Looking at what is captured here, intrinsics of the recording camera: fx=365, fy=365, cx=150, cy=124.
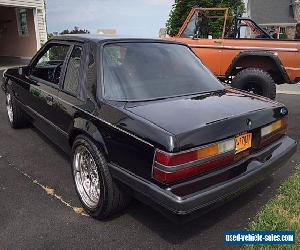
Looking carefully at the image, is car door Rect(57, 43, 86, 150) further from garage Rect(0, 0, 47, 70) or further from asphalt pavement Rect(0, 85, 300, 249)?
garage Rect(0, 0, 47, 70)

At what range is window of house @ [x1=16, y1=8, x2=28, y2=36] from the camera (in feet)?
58.5

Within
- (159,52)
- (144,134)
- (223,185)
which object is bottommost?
(223,185)

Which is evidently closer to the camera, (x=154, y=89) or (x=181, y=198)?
(x=181, y=198)

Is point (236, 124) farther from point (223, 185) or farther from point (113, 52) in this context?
point (113, 52)

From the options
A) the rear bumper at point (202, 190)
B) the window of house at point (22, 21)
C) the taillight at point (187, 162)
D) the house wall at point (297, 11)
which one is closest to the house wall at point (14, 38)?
the window of house at point (22, 21)

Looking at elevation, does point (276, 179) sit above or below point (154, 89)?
below

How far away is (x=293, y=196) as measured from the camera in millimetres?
3789

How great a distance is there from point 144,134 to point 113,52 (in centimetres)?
122

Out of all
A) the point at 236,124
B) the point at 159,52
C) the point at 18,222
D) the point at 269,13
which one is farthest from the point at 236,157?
the point at 269,13

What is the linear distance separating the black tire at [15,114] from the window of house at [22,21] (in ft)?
42.3

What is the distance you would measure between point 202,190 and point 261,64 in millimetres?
Answer: 5839

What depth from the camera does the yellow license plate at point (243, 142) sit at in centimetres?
300

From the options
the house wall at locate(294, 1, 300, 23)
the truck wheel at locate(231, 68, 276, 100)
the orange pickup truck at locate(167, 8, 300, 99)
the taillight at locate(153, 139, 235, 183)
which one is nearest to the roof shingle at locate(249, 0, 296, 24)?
the house wall at locate(294, 1, 300, 23)

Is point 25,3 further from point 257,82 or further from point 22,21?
point 257,82
